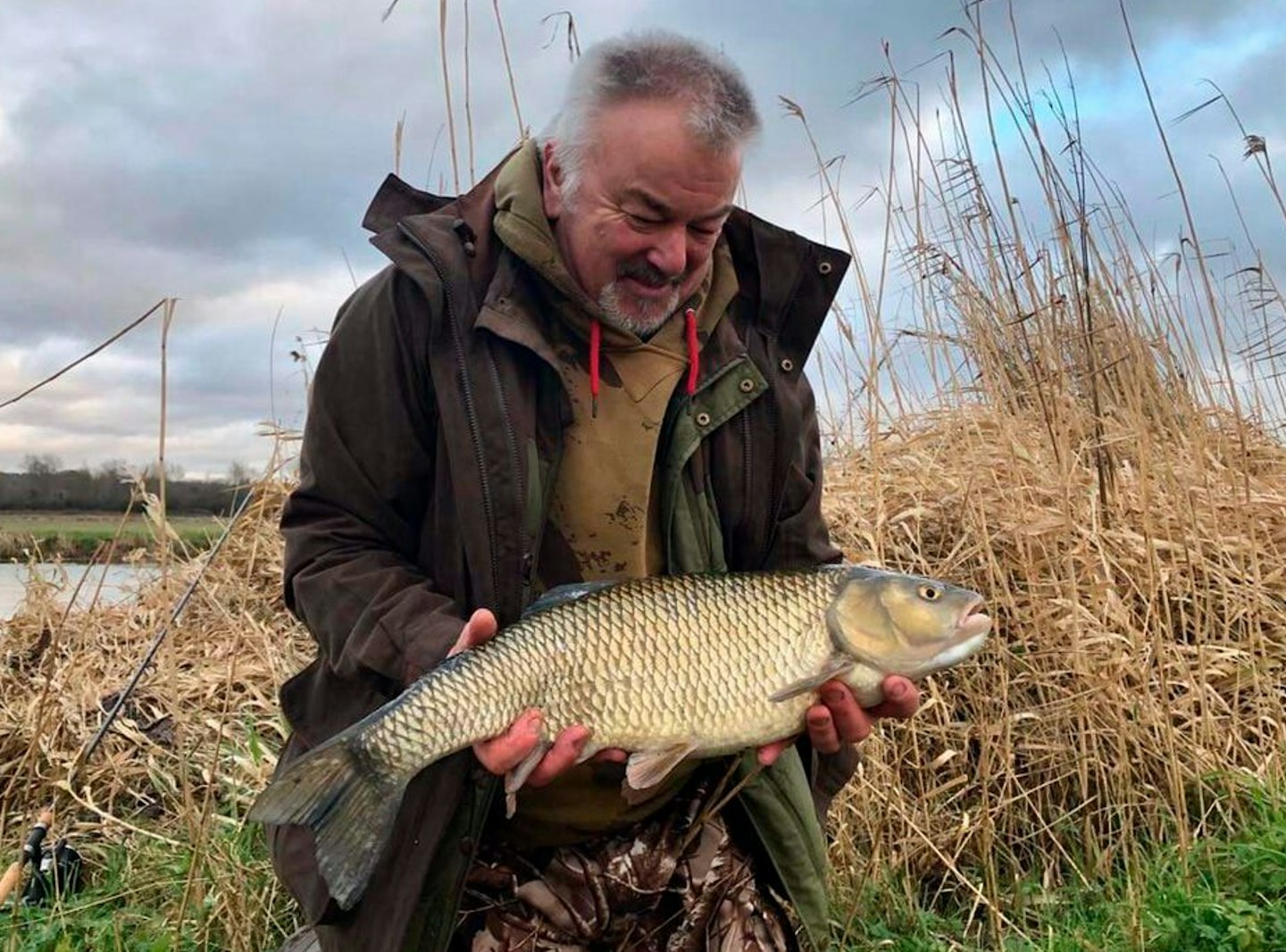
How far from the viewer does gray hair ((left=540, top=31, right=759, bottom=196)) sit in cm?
201

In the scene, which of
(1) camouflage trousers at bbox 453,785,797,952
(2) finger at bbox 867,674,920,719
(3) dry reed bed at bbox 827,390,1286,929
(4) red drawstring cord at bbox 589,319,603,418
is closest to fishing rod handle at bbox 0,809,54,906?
(1) camouflage trousers at bbox 453,785,797,952

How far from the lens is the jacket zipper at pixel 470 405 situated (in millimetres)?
1894

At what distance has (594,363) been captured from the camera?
2029 millimetres

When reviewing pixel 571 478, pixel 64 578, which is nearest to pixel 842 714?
pixel 571 478

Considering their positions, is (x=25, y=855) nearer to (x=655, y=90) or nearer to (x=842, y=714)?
(x=842, y=714)

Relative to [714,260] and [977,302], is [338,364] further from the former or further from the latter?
[977,302]

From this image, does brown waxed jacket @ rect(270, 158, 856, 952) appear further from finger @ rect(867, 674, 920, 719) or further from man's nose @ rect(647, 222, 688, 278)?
finger @ rect(867, 674, 920, 719)

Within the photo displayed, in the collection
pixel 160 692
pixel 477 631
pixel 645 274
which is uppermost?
pixel 645 274

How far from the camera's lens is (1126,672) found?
3.22 m

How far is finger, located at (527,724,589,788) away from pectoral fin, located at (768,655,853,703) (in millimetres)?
307

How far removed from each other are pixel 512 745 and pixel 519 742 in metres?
0.01

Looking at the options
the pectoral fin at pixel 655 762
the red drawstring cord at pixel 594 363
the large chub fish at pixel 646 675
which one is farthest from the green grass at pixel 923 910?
the red drawstring cord at pixel 594 363

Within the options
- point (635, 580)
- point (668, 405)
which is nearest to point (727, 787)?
point (635, 580)

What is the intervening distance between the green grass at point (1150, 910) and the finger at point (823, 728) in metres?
0.87
